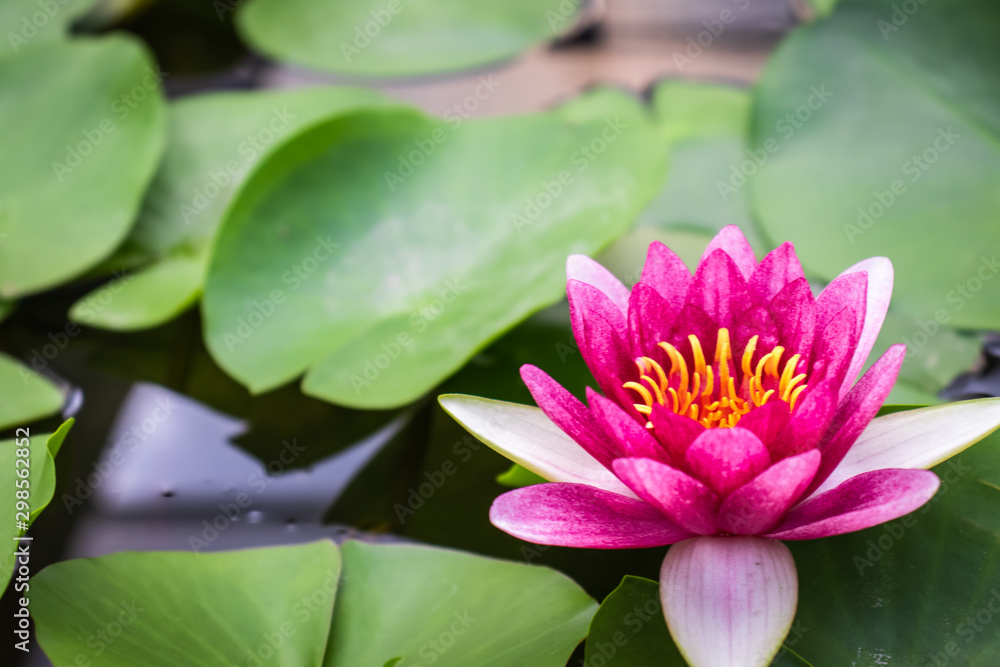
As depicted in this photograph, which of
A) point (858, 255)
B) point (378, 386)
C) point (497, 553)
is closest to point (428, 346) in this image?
point (378, 386)

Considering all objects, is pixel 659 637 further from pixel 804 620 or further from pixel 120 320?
pixel 120 320

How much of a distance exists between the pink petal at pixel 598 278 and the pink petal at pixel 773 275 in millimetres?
193

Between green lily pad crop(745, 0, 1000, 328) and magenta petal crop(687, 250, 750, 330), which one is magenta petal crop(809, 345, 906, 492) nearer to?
magenta petal crop(687, 250, 750, 330)

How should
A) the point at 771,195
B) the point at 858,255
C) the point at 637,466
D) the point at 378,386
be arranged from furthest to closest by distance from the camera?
1. the point at 771,195
2. the point at 858,255
3. the point at 378,386
4. the point at 637,466

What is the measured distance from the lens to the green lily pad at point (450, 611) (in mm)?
1068

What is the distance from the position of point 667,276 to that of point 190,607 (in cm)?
88

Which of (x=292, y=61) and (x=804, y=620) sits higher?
(x=292, y=61)

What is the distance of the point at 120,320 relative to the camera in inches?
64.5

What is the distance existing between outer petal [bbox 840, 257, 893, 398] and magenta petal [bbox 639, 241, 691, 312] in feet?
0.74

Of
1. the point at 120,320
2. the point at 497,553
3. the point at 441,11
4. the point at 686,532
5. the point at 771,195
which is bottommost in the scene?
the point at 497,553

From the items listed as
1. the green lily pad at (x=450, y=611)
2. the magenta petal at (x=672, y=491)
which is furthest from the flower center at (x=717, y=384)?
the green lily pad at (x=450, y=611)

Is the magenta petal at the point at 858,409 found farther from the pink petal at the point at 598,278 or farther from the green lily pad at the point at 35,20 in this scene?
the green lily pad at the point at 35,20

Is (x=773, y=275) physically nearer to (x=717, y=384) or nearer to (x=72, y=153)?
(x=717, y=384)

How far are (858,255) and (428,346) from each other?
0.95 meters
